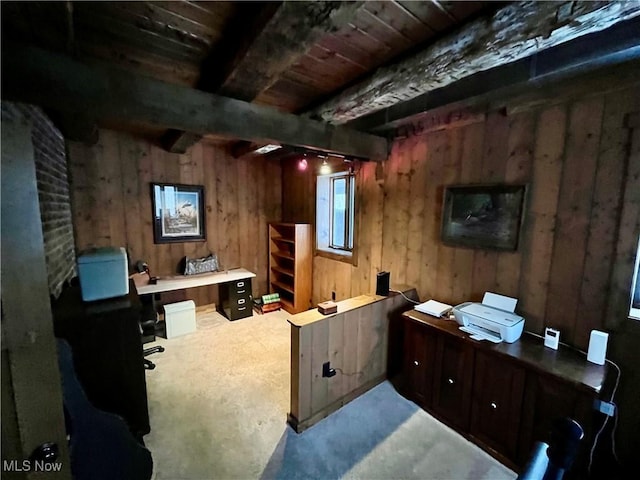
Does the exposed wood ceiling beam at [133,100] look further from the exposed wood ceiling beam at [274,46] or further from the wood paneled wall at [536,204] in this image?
the wood paneled wall at [536,204]

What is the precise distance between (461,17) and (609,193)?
1398 mm

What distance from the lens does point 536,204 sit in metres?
1.96

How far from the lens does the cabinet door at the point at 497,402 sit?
5.72ft

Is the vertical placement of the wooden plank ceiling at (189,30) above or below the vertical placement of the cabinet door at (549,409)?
above

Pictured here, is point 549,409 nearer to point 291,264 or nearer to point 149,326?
point 291,264

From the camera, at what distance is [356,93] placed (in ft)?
5.95

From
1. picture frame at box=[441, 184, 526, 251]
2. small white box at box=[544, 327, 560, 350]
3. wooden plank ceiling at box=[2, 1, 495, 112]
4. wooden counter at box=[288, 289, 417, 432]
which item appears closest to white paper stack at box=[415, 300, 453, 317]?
wooden counter at box=[288, 289, 417, 432]

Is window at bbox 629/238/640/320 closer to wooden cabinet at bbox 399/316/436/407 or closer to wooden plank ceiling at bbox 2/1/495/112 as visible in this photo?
wooden cabinet at bbox 399/316/436/407

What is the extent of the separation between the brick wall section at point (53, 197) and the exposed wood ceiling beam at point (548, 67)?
255 cm

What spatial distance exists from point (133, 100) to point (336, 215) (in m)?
2.71

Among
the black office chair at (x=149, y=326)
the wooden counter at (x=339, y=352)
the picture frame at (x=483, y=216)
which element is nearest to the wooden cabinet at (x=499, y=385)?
the wooden counter at (x=339, y=352)

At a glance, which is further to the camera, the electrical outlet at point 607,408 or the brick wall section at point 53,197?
the brick wall section at point 53,197

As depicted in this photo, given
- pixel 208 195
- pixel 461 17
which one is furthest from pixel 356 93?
pixel 208 195

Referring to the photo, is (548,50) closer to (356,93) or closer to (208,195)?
(356,93)
